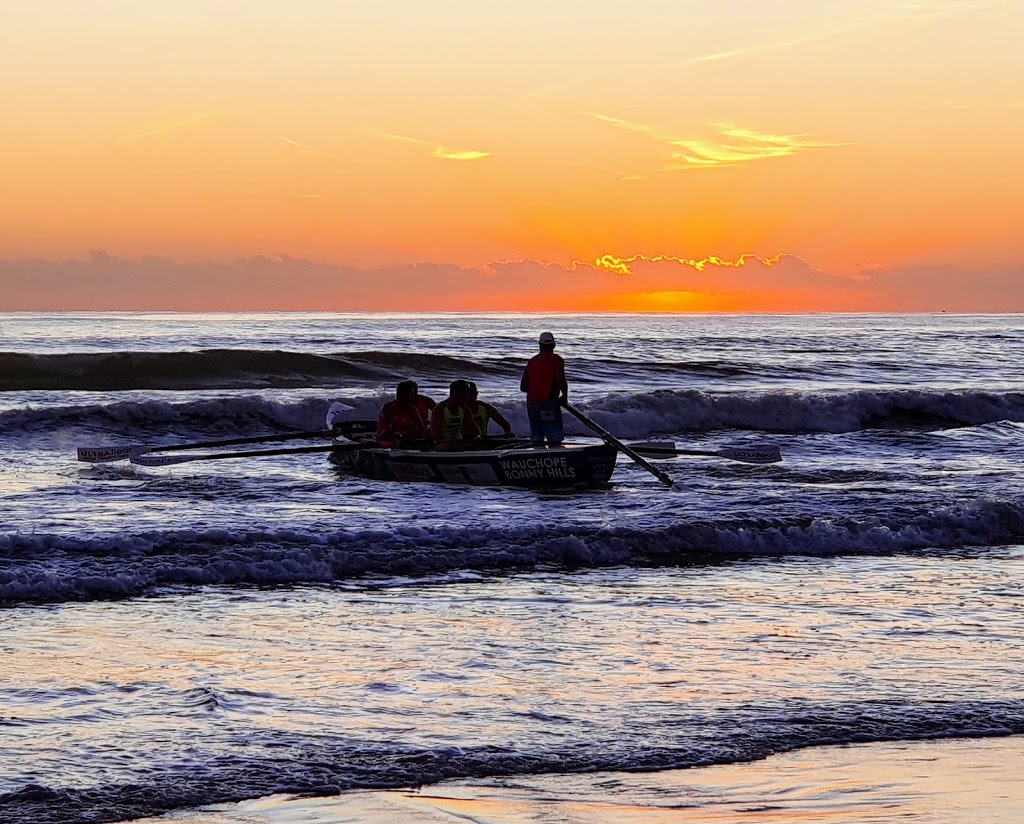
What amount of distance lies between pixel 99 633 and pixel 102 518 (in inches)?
213

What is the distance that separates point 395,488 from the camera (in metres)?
17.3

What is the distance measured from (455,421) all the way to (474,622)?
9.35 metres

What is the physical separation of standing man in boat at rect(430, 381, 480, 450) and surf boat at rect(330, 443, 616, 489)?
1.07ft

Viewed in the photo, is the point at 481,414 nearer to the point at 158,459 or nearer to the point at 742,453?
the point at 742,453

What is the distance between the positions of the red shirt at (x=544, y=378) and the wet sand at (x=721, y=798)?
11.7 m

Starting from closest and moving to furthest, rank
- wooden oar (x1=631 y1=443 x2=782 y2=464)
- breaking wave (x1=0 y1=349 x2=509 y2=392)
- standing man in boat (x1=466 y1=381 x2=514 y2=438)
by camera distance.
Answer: standing man in boat (x1=466 y1=381 x2=514 y2=438) < wooden oar (x1=631 y1=443 x2=782 y2=464) < breaking wave (x1=0 y1=349 x2=509 y2=392)

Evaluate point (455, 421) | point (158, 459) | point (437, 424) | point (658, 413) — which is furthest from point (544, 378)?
point (658, 413)

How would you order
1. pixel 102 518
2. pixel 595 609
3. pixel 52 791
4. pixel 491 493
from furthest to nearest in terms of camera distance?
pixel 491 493
pixel 102 518
pixel 595 609
pixel 52 791

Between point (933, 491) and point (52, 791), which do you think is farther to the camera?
point (933, 491)

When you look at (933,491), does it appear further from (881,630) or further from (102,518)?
(102,518)

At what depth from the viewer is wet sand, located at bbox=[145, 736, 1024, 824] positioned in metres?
5.30

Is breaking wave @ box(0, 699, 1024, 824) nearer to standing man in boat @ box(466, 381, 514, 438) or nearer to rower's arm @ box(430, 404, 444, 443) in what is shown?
rower's arm @ box(430, 404, 444, 443)

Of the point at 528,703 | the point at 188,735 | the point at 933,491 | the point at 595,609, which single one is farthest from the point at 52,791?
the point at 933,491

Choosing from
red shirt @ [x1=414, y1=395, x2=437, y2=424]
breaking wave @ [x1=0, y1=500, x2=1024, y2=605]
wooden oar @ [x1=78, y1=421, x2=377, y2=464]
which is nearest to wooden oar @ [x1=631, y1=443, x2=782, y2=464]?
red shirt @ [x1=414, y1=395, x2=437, y2=424]
